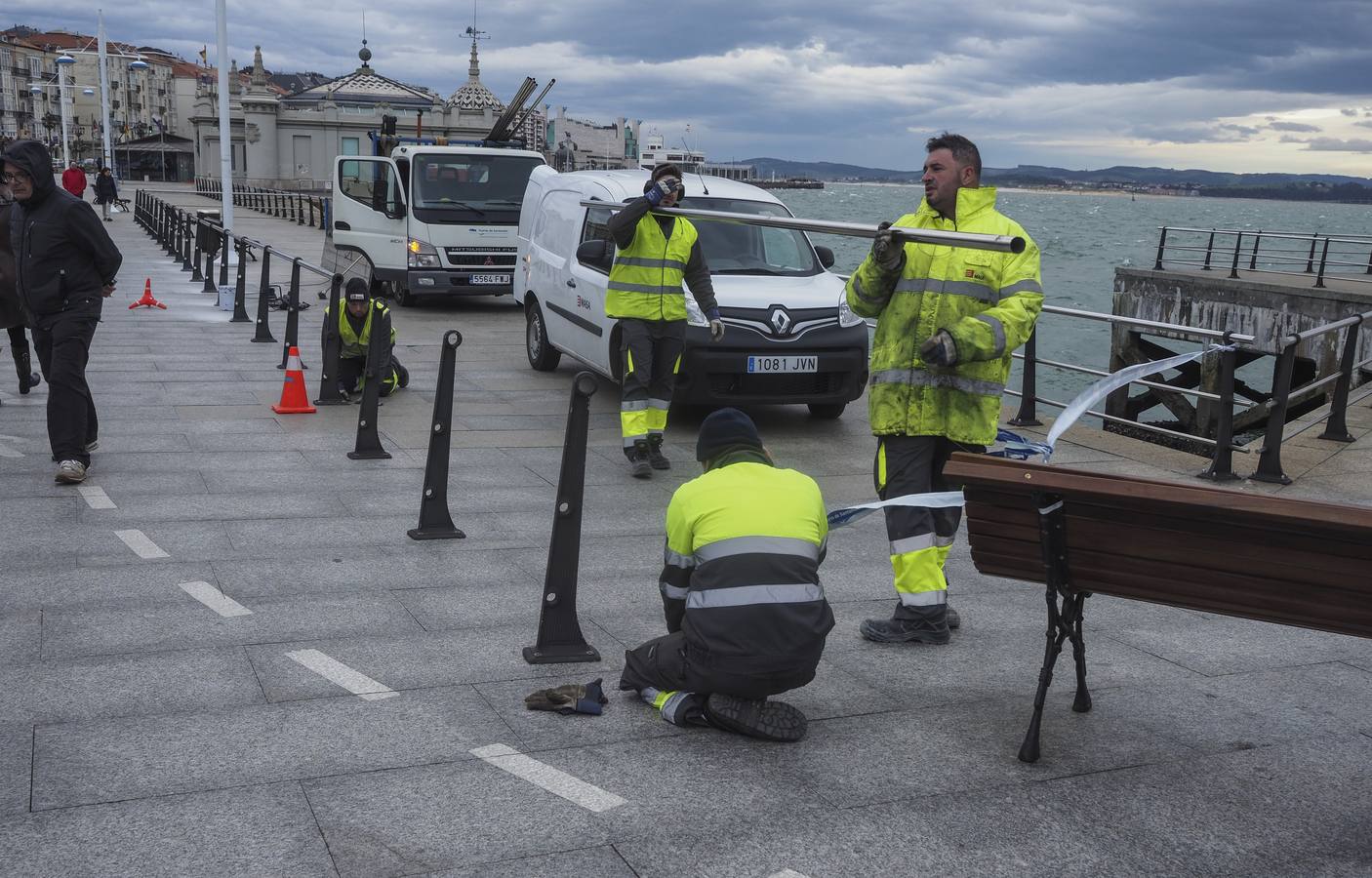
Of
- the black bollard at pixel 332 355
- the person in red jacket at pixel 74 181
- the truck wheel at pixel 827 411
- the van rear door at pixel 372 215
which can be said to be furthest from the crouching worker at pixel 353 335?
the person in red jacket at pixel 74 181

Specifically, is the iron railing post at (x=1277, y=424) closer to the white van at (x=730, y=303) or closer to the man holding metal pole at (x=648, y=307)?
the white van at (x=730, y=303)

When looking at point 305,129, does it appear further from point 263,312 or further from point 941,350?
point 941,350

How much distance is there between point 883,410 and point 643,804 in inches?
87.3

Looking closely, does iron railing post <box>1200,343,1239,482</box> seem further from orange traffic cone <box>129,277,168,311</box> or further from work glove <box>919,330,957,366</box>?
orange traffic cone <box>129,277,168,311</box>

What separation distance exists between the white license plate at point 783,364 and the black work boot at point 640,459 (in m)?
1.45

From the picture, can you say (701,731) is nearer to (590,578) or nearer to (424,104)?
(590,578)

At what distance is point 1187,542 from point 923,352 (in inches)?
61.0

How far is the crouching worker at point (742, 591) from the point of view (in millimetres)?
4094

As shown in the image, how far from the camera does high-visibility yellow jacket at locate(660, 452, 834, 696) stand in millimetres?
4094

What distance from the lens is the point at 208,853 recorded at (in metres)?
3.38

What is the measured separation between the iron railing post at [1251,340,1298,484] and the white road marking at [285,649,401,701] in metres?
6.26

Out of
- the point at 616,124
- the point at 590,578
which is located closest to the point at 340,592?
the point at 590,578

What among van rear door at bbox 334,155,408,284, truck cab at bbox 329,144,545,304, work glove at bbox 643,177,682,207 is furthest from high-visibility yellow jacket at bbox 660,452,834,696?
van rear door at bbox 334,155,408,284

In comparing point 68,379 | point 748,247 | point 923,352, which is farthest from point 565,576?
point 748,247
